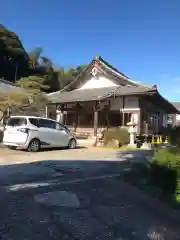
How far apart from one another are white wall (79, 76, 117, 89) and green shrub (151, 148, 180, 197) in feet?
61.6

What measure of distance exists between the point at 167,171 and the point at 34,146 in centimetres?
860

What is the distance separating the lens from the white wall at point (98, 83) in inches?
991

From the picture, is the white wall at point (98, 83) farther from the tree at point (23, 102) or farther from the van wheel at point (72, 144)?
the van wheel at point (72, 144)

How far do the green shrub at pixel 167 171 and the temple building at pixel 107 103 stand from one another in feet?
45.4

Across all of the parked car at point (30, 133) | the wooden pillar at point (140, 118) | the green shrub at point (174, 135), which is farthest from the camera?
the wooden pillar at point (140, 118)

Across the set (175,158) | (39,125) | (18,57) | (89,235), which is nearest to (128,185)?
(175,158)

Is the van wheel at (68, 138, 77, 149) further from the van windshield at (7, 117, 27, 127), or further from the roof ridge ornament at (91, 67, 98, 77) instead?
the roof ridge ornament at (91, 67, 98, 77)

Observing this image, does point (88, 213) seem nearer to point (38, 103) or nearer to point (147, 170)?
point (147, 170)

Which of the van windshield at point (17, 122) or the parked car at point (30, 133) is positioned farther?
the van windshield at point (17, 122)

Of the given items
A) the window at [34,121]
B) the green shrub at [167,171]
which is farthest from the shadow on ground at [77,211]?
the window at [34,121]

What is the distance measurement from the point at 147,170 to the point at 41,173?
2.92 metres

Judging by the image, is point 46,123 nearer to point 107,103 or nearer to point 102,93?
point 102,93

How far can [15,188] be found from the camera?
6012mm

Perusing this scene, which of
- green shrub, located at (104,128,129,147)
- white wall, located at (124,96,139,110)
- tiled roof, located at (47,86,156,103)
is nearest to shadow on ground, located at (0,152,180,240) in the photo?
green shrub, located at (104,128,129,147)
